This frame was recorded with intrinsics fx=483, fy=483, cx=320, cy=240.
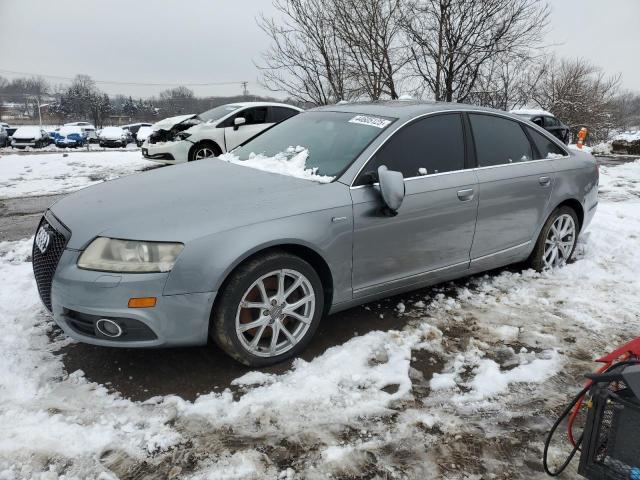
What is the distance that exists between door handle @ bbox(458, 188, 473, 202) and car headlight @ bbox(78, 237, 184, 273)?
211 cm

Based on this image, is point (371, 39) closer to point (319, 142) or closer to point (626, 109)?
point (319, 142)

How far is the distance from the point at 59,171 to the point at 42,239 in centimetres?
955

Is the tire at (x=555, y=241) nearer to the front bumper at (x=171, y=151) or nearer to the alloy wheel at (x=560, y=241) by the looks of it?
the alloy wheel at (x=560, y=241)

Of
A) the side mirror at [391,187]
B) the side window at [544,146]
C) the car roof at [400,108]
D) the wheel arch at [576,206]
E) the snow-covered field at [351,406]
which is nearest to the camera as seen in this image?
the snow-covered field at [351,406]

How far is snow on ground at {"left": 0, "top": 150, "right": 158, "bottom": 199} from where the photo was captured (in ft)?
29.8

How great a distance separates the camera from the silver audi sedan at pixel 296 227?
256 centimetres

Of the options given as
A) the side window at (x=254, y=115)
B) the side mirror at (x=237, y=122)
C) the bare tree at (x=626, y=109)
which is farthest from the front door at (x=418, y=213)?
the bare tree at (x=626, y=109)

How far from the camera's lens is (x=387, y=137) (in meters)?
3.35

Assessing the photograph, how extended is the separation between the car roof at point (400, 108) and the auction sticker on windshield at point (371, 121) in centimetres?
8

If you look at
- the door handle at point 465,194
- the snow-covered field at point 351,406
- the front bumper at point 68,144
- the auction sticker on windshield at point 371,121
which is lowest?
the snow-covered field at point 351,406

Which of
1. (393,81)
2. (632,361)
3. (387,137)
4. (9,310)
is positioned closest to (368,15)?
(393,81)

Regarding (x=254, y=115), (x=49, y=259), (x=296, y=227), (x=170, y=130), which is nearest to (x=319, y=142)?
(x=296, y=227)

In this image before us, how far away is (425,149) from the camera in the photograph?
3.56 metres

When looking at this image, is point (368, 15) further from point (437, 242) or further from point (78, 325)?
point (78, 325)
